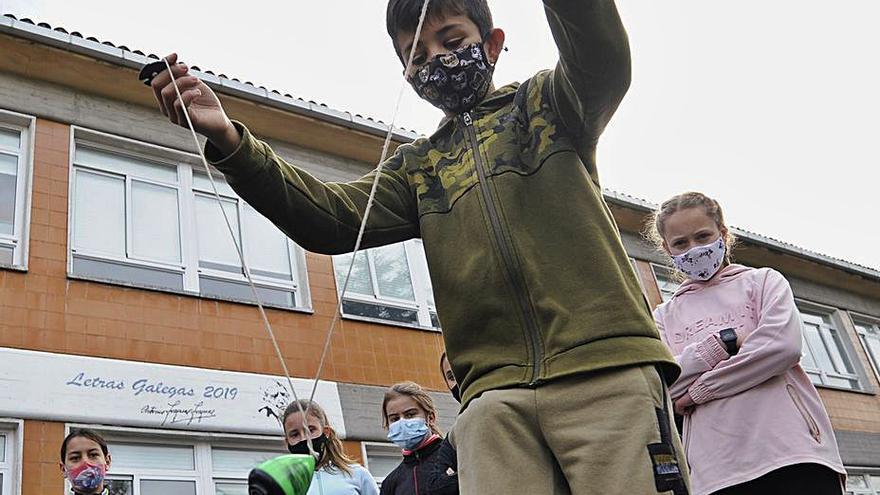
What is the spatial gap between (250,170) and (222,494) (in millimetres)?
6746

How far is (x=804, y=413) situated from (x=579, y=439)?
1.24 meters

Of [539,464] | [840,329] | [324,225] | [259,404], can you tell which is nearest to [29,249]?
[259,404]

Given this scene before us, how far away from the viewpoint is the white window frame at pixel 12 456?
6.64m

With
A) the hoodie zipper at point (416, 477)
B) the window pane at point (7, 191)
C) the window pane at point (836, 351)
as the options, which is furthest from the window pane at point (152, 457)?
the window pane at point (836, 351)

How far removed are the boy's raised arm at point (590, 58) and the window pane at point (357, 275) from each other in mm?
8408

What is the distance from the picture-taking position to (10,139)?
27.7 ft

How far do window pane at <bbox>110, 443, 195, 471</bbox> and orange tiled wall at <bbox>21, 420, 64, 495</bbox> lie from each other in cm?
52

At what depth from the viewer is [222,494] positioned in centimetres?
773

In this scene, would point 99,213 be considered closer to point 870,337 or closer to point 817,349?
point 817,349

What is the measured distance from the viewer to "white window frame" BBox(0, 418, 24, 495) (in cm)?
664

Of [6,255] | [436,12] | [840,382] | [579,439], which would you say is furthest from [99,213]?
[840,382]

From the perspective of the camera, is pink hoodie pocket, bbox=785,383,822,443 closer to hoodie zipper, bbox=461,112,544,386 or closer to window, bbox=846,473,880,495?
hoodie zipper, bbox=461,112,544,386

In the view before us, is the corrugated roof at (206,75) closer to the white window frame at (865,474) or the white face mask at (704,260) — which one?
the white face mask at (704,260)

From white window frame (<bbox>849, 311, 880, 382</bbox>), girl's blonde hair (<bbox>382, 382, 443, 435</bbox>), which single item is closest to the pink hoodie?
girl's blonde hair (<bbox>382, 382, 443, 435</bbox>)
